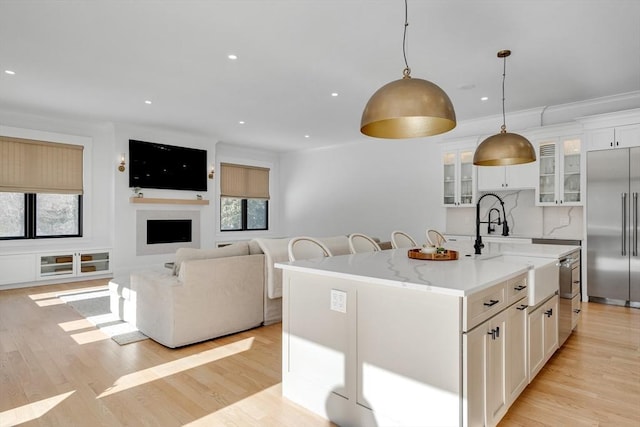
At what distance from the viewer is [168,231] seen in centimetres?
729

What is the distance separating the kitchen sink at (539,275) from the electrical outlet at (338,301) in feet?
3.92

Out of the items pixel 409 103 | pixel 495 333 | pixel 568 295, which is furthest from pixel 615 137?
pixel 409 103

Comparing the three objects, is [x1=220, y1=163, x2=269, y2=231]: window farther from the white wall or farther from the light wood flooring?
the light wood flooring

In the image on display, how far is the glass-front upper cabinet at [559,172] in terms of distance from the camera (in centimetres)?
512

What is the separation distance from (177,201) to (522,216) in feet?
20.3

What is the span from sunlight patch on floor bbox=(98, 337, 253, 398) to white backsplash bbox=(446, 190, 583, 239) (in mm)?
4462

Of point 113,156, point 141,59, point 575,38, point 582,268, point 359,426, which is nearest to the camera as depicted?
point 359,426

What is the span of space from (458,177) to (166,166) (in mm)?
5423

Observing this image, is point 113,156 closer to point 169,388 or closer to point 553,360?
point 169,388

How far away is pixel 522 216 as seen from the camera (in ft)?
19.2

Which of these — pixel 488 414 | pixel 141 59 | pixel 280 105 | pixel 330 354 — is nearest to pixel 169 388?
pixel 330 354

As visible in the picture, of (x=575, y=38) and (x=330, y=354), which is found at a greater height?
(x=575, y=38)

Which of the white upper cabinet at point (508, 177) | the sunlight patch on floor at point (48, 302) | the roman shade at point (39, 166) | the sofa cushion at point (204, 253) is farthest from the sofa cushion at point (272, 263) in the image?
the roman shade at point (39, 166)

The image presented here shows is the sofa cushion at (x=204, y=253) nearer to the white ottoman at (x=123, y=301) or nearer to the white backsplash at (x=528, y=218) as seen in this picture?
the white ottoman at (x=123, y=301)
